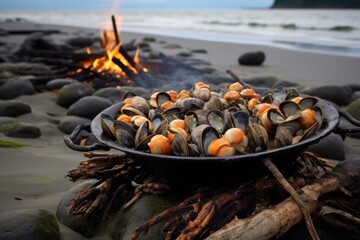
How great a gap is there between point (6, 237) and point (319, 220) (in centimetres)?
220

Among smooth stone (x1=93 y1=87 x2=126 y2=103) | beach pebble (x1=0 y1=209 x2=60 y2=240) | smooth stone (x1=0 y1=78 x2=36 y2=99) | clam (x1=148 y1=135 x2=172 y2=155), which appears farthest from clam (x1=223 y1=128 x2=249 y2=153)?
smooth stone (x1=0 y1=78 x2=36 y2=99)

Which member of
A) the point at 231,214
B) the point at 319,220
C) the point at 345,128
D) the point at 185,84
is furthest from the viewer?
the point at 185,84

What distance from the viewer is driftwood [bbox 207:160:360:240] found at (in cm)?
210

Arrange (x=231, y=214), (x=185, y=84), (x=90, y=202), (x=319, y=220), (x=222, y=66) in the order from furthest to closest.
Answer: (x=222, y=66)
(x=185, y=84)
(x=90, y=202)
(x=319, y=220)
(x=231, y=214)

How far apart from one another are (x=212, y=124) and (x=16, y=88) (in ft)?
19.9

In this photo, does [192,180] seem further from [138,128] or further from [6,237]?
[6,237]

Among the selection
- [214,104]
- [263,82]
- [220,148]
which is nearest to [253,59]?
[263,82]

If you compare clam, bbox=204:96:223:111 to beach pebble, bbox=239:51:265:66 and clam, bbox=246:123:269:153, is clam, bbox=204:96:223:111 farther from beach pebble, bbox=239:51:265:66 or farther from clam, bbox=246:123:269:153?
beach pebble, bbox=239:51:265:66

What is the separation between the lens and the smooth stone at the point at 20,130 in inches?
193

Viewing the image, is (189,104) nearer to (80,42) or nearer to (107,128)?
(107,128)

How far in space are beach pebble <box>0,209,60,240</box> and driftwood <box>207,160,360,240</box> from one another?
1317mm

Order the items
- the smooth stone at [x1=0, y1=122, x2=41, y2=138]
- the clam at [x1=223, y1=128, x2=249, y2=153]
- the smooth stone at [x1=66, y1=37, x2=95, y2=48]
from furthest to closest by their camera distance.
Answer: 1. the smooth stone at [x1=66, y1=37, x2=95, y2=48]
2. the smooth stone at [x1=0, y1=122, x2=41, y2=138]
3. the clam at [x1=223, y1=128, x2=249, y2=153]

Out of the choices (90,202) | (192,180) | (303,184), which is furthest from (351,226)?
(90,202)

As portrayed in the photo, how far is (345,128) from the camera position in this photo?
268 cm
